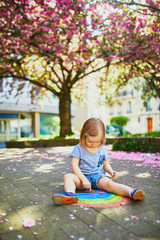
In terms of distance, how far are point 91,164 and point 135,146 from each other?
17.9ft

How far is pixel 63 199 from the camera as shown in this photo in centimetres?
278

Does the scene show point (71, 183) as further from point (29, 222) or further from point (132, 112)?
point (132, 112)

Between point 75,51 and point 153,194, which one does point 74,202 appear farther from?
point 75,51

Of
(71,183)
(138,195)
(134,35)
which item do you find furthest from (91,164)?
(134,35)

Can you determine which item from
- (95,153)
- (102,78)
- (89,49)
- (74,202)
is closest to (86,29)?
(89,49)

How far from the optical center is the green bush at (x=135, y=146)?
821 centimetres

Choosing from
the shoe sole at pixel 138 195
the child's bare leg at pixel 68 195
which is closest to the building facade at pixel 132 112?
the child's bare leg at pixel 68 195

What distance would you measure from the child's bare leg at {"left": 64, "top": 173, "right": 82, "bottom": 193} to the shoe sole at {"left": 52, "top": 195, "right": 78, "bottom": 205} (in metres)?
0.23

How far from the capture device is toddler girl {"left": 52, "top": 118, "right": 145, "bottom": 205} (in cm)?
319

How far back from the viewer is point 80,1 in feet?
29.2

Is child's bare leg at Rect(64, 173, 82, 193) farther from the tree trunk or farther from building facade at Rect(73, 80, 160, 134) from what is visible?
building facade at Rect(73, 80, 160, 134)

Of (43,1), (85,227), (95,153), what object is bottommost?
(85,227)

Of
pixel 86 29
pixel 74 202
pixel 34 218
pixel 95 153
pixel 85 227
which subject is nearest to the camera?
pixel 85 227

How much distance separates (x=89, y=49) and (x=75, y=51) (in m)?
0.67
